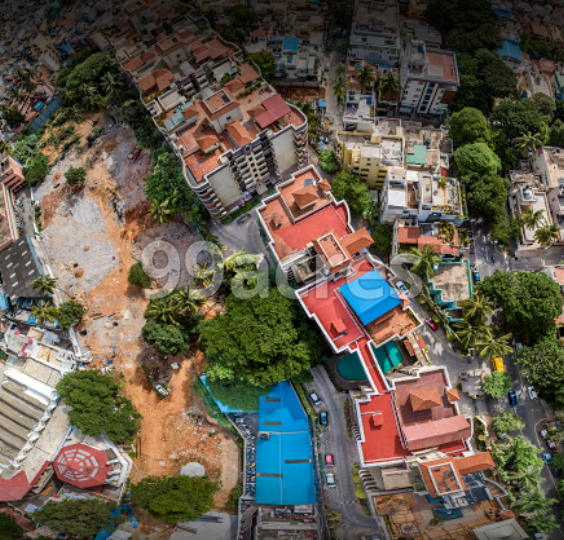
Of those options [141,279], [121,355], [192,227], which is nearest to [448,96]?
[192,227]

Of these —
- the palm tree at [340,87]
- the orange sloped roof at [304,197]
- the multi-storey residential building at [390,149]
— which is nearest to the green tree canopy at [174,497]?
the orange sloped roof at [304,197]

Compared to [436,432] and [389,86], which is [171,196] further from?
[436,432]

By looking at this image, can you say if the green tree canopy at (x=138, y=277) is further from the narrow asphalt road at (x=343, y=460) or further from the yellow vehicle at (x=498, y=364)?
the yellow vehicle at (x=498, y=364)

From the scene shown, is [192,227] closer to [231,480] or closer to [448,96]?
[231,480]

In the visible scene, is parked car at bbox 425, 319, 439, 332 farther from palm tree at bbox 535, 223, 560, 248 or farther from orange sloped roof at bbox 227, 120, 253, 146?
orange sloped roof at bbox 227, 120, 253, 146

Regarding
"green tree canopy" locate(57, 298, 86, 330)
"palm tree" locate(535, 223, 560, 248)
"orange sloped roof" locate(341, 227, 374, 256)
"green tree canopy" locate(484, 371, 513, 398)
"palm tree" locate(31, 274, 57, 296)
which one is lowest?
"green tree canopy" locate(484, 371, 513, 398)

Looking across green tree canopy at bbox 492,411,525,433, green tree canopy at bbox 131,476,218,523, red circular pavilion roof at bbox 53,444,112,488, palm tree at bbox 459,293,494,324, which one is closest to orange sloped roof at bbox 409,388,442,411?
green tree canopy at bbox 492,411,525,433
